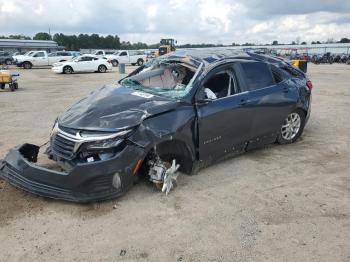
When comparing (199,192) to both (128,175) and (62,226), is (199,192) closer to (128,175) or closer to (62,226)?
(128,175)

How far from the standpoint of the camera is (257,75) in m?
5.34

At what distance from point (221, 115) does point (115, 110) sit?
149 centimetres

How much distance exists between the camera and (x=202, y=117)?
4.36 meters

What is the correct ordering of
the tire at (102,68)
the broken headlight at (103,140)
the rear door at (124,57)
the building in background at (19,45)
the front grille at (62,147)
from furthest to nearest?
the building in background at (19,45) < the rear door at (124,57) < the tire at (102,68) < the front grille at (62,147) < the broken headlight at (103,140)

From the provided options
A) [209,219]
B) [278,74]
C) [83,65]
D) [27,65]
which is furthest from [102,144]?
[27,65]

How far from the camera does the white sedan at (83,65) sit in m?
25.2

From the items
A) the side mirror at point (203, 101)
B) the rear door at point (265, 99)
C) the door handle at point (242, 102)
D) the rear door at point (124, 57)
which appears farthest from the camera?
the rear door at point (124, 57)

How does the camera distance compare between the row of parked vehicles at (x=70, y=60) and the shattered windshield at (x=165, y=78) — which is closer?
the shattered windshield at (x=165, y=78)

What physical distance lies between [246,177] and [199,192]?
0.88 metres

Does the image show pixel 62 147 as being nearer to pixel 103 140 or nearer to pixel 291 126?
pixel 103 140

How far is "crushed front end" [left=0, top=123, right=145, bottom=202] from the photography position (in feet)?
11.9

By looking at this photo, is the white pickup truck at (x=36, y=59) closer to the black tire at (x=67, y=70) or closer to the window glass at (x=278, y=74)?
the black tire at (x=67, y=70)

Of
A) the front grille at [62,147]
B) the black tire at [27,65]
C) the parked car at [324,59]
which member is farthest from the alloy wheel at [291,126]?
the parked car at [324,59]

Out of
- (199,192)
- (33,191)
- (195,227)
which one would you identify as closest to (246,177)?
(199,192)
